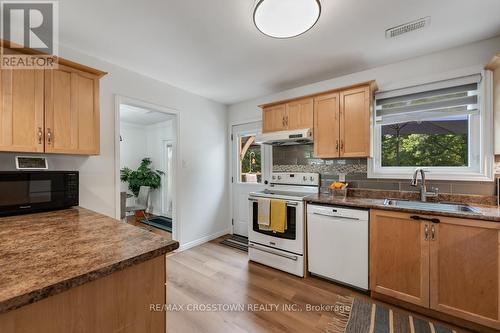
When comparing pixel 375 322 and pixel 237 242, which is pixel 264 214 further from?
pixel 375 322

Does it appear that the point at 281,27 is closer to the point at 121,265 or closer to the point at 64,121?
the point at 121,265

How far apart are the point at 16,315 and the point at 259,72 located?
2787mm

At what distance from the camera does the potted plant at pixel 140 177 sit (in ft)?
17.2

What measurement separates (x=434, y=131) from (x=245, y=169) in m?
2.73

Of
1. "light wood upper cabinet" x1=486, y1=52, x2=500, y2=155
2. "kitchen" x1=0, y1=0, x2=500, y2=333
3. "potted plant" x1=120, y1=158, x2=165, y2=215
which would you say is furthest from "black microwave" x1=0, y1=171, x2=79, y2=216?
"light wood upper cabinet" x1=486, y1=52, x2=500, y2=155

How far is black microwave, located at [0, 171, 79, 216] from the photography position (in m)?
1.59

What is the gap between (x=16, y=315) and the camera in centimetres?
65

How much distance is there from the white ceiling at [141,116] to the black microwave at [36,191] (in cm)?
261

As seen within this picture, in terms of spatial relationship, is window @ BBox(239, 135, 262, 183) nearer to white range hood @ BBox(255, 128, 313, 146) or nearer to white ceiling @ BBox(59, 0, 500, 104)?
white range hood @ BBox(255, 128, 313, 146)

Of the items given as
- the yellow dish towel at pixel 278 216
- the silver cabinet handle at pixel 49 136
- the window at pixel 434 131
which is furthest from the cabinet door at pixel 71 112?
the window at pixel 434 131

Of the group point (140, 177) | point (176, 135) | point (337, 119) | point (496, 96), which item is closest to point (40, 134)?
point (176, 135)

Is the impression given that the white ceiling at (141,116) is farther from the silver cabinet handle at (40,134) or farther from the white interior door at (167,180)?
the silver cabinet handle at (40,134)

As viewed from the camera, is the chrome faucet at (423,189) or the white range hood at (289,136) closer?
the chrome faucet at (423,189)

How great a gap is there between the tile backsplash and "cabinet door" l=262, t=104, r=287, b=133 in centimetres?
43
